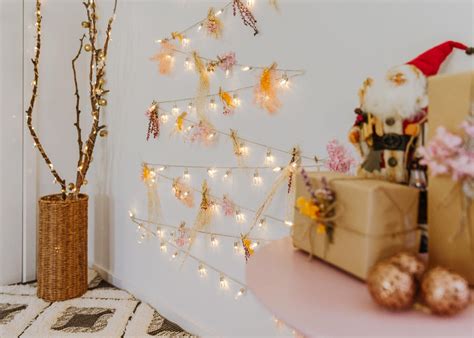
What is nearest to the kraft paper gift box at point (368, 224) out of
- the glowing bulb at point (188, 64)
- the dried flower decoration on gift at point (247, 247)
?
the dried flower decoration on gift at point (247, 247)

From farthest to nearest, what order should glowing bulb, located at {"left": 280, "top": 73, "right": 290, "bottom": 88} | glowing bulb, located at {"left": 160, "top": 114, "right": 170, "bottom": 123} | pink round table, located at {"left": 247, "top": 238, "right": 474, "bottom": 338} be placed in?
glowing bulb, located at {"left": 160, "top": 114, "right": 170, "bottom": 123} < glowing bulb, located at {"left": 280, "top": 73, "right": 290, "bottom": 88} < pink round table, located at {"left": 247, "top": 238, "right": 474, "bottom": 338}

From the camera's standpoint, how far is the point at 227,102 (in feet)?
5.81

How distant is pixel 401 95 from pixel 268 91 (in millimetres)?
795

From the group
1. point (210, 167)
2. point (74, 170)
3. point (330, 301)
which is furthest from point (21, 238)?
point (330, 301)

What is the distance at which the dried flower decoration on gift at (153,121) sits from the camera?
2162 millimetres

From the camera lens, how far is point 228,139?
179cm

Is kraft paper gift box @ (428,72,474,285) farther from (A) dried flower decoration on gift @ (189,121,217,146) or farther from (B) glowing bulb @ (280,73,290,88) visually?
(A) dried flower decoration on gift @ (189,121,217,146)

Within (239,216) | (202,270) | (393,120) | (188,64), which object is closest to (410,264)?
(393,120)

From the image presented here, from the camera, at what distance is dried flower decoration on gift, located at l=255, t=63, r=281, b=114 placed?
1580 mm

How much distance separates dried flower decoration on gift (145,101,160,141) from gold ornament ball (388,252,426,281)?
1.62 metres

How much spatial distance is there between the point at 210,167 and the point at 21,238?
1.43 m

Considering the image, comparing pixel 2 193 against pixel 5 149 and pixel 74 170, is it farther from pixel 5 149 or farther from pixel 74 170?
pixel 74 170

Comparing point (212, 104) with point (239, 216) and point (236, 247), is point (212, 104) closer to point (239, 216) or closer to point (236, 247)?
point (239, 216)

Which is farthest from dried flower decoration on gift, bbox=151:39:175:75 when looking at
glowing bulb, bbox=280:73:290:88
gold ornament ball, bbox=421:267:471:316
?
gold ornament ball, bbox=421:267:471:316
